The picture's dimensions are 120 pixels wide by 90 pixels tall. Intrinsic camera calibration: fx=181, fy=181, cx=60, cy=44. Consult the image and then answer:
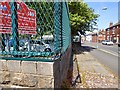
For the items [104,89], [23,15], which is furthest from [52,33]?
[104,89]

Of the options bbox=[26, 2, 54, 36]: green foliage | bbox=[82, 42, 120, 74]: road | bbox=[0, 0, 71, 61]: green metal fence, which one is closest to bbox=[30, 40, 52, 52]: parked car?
bbox=[0, 0, 71, 61]: green metal fence

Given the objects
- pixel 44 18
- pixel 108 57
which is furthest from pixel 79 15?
pixel 44 18

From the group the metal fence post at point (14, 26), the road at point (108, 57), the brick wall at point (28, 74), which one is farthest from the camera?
the road at point (108, 57)

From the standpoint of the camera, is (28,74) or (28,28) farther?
(28,28)

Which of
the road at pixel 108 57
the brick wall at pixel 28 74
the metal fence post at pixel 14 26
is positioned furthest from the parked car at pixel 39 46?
the road at pixel 108 57

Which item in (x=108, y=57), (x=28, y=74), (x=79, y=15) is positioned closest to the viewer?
(x=28, y=74)

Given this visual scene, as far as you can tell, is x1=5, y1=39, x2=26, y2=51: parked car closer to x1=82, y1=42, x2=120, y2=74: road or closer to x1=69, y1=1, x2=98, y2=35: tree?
x1=82, y1=42, x2=120, y2=74: road

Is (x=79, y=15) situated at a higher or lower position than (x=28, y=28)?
higher

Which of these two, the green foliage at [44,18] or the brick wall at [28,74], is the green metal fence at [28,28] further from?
the brick wall at [28,74]

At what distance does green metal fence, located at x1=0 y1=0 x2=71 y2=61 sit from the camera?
114 inches

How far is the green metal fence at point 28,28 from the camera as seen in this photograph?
290cm

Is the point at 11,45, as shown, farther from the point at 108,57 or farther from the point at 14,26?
the point at 108,57

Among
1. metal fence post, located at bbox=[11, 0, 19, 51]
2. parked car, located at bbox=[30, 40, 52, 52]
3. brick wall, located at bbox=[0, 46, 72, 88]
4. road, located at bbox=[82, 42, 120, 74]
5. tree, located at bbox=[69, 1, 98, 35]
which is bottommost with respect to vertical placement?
road, located at bbox=[82, 42, 120, 74]

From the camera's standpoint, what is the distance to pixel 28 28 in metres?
2.96
